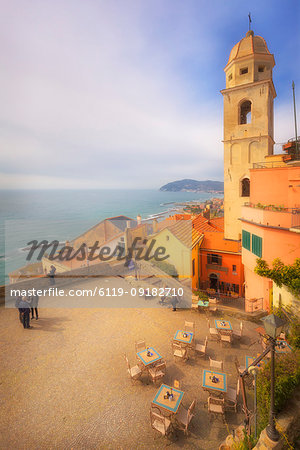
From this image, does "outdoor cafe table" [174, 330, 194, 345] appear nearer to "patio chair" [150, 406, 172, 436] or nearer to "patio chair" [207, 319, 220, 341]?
"patio chair" [207, 319, 220, 341]

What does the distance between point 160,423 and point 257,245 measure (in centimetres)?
939

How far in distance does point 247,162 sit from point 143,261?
13037 mm

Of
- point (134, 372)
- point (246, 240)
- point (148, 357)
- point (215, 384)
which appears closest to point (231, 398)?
point (215, 384)

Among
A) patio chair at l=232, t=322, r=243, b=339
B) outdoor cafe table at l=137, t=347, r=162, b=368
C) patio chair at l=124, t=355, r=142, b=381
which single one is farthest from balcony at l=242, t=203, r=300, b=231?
patio chair at l=124, t=355, r=142, b=381

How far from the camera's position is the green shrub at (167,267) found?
18562mm

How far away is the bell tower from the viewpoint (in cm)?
1861

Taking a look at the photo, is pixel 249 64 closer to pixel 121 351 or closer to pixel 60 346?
pixel 121 351

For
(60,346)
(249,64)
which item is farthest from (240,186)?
(60,346)

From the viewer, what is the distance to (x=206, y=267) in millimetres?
22078

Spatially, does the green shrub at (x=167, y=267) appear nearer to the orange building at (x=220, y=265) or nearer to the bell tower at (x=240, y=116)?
the orange building at (x=220, y=265)

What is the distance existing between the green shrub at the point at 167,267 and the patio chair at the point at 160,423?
40.0 ft

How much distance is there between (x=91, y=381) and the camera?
26.0 ft

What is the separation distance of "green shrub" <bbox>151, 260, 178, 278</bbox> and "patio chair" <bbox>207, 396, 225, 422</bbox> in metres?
11.7

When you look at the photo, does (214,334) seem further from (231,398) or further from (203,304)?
(231,398)
